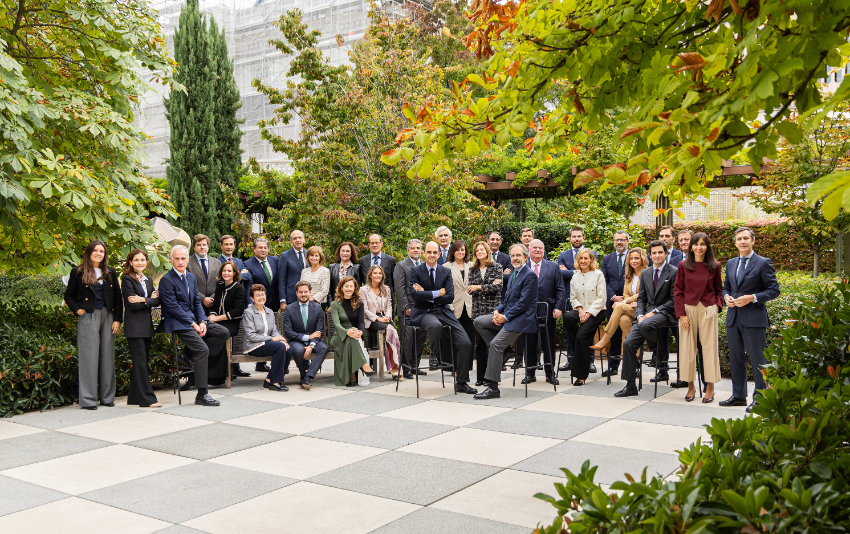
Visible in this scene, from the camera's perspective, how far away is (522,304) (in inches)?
341

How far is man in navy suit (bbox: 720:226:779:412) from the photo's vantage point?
25.1 feet

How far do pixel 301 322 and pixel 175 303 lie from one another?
178cm

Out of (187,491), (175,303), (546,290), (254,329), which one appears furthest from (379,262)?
(187,491)

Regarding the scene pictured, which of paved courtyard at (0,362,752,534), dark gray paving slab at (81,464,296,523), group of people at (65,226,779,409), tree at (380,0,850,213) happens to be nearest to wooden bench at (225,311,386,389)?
group of people at (65,226,779,409)

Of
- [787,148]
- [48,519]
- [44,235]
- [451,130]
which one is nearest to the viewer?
[451,130]

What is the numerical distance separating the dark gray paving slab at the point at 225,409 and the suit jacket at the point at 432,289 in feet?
7.15

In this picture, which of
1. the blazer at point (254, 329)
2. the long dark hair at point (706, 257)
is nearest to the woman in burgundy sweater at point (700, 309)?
the long dark hair at point (706, 257)

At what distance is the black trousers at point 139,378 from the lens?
824cm

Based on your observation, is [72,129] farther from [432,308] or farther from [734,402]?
[734,402]

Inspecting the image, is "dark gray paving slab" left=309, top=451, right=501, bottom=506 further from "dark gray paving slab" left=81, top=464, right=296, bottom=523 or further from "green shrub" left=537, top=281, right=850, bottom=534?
"green shrub" left=537, top=281, right=850, bottom=534

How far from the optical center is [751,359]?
784 centimetres

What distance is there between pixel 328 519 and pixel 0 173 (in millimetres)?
4965

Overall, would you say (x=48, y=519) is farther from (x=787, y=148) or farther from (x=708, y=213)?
(x=708, y=213)

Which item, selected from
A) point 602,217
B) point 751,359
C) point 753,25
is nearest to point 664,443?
point 751,359
